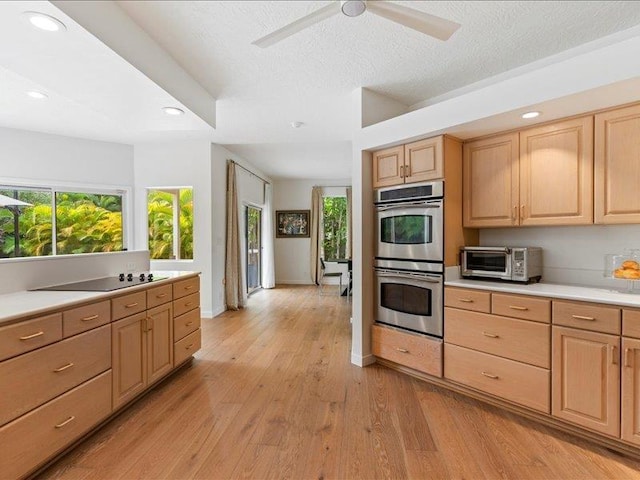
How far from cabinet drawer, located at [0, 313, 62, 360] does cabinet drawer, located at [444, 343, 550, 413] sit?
103 inches

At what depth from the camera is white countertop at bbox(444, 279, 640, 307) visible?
5.98 ft

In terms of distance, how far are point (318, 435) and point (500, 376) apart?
4.41 ft

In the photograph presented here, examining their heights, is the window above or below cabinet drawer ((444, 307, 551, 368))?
above

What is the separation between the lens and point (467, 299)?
2432mm

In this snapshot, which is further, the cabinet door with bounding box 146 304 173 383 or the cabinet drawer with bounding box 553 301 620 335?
the cabinet door with bounding box 146 304 173 383

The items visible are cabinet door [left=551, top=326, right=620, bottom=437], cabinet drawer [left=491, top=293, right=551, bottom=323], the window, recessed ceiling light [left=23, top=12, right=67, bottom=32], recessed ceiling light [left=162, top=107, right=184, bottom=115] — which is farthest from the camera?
the window

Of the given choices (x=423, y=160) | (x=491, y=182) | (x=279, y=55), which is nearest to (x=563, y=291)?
(x=491, y=182)

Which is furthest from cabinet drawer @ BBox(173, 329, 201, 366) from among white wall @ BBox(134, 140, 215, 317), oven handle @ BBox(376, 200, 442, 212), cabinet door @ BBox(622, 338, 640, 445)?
cabinet door @ BBox(622, 338, 640, 445)

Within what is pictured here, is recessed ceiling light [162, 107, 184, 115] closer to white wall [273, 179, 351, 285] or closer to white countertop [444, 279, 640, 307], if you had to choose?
white countertop [444, 279, 640, 307]

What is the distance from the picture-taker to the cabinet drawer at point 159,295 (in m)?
2.47

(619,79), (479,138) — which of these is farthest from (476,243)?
(619,79)

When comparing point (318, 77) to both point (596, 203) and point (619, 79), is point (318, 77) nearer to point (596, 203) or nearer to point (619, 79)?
point (619, 79)

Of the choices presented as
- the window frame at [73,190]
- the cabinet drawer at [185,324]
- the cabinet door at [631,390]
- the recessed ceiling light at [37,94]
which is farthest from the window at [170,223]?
the cabinet door at [631,390]

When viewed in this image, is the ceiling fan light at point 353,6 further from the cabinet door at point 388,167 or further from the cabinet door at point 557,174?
the cabinet door at point 557,174
